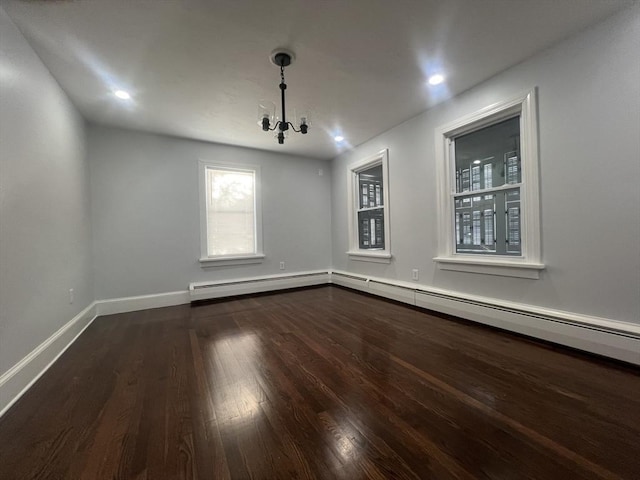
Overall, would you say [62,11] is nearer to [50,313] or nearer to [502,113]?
[50,313]

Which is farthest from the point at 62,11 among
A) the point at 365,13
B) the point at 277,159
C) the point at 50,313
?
the point at 277,159

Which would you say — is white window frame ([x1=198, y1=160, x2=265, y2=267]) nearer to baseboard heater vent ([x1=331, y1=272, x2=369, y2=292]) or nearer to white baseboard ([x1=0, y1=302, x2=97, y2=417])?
baseboard heater vent ([x1=331, y1=272, x2=369, y2=292])

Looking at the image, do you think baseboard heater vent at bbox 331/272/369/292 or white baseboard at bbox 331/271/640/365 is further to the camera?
baseboard heater vent at bbox 331/272/369/292

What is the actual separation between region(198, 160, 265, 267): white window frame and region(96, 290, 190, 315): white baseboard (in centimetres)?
59

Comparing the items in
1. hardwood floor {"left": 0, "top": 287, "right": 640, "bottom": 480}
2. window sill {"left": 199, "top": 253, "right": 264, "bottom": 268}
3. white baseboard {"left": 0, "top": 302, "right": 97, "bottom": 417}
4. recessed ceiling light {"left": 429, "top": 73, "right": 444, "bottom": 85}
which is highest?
recessed ceiling light {"left": 429, "top": 73, "right": 444, "bottom": 85}

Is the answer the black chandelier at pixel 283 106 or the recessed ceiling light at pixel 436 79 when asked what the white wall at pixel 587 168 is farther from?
the black chandelier at pixel 283 106

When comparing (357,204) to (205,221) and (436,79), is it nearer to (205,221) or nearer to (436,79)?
(436,79)

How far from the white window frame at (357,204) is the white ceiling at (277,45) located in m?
0.98

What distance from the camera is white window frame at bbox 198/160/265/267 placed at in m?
4.05

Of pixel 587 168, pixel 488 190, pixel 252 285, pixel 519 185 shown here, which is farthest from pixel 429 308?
pixel 252 285

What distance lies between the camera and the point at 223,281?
413 cm

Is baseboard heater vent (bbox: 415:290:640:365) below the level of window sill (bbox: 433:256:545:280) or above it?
below

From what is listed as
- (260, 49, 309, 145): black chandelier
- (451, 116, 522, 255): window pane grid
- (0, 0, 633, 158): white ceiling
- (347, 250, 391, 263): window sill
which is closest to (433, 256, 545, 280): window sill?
(451, 116, 522, 255): window pane grid

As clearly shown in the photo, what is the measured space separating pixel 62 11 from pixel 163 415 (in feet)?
8.70
